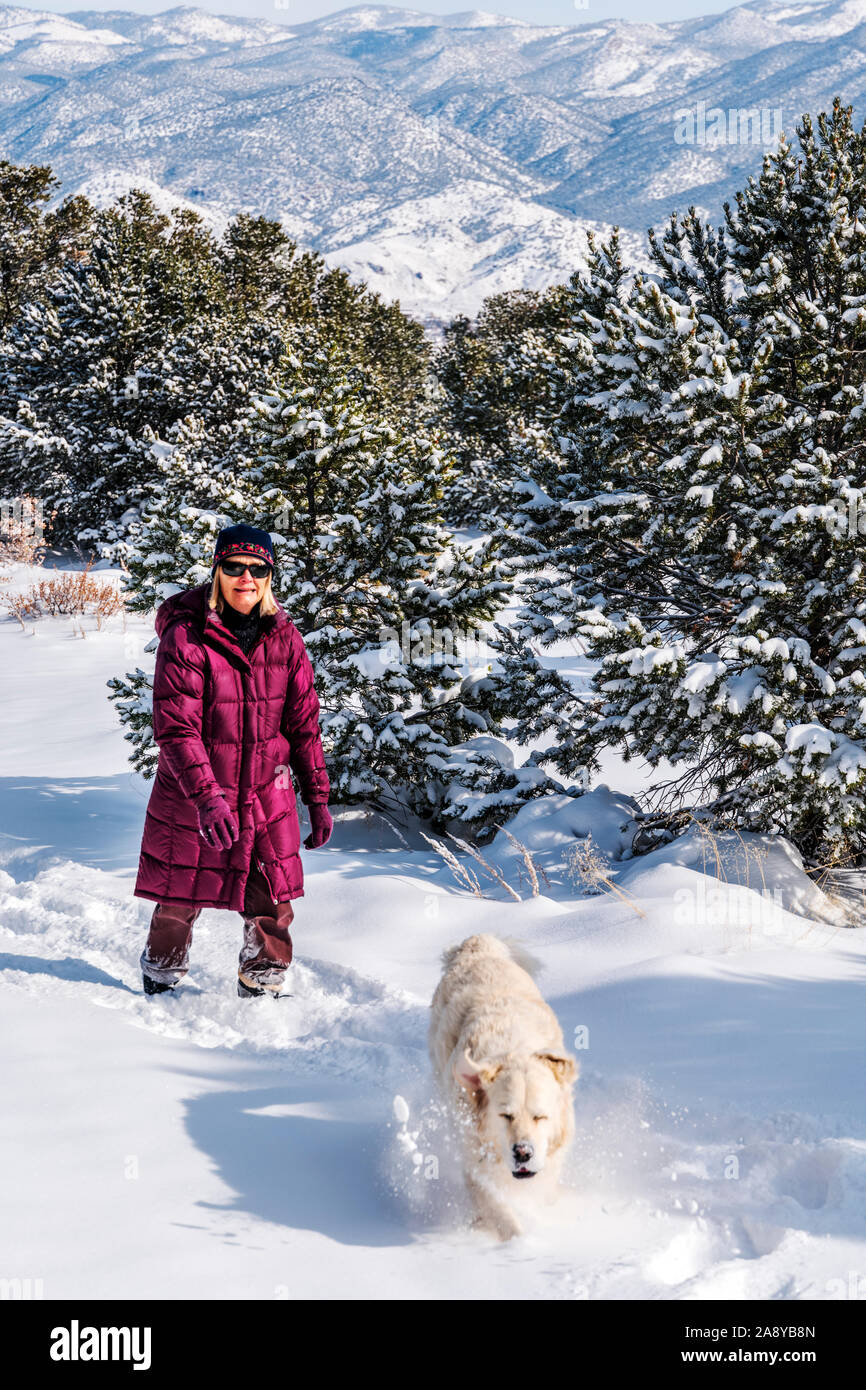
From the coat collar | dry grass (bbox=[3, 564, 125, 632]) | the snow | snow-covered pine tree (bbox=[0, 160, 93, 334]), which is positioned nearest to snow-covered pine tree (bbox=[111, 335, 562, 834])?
the snow

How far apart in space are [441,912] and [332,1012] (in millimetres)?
1279

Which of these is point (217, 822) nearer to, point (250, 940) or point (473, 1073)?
point (250, 940)

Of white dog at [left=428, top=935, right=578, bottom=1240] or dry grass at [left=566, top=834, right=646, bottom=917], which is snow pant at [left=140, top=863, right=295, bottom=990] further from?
dry grass at [left=566, top=834, right=646, bottom=917]

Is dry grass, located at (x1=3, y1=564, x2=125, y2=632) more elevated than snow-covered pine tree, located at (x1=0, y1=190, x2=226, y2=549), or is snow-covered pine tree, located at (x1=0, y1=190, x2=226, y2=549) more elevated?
snow-covered pine tree, located at (x1=0, y1=190, x2=226, y2=549)

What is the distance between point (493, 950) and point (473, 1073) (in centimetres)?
110

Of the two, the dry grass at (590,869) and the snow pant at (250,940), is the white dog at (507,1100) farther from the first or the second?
the dry grass at (590,869)

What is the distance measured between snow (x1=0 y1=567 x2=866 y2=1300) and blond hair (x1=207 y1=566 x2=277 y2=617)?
2.02m

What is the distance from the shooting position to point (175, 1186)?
11.0 ft

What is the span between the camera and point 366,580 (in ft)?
26.8

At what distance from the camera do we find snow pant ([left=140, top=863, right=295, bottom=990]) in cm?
491

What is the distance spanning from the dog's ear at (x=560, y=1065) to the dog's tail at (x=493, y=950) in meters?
0.93

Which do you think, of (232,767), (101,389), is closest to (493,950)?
(232,767)
